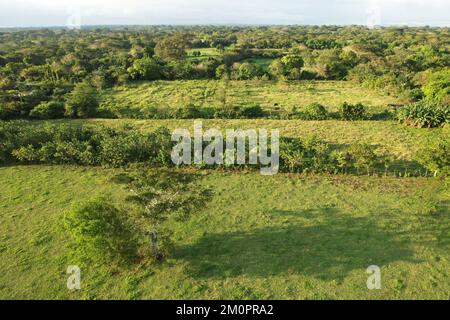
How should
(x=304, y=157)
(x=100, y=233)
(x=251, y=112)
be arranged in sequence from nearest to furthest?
(x=100, y=233)
(x=304, y=157)
(x=251, y=112)

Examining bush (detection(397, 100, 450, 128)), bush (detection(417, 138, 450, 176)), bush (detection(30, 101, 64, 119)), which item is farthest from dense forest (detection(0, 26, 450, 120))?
bush (detection(417, 138, 450, 176))

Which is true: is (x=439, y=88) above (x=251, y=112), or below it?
above

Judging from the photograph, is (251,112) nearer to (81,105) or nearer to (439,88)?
(81,105)

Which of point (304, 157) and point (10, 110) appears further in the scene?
point (10, 110)

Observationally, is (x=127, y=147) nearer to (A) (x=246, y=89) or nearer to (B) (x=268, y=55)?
(A) (x=246, y=89)

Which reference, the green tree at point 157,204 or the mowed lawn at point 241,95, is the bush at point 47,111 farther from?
the green tree at point 157,204

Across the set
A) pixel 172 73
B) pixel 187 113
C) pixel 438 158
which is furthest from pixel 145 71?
pixel 438 158
